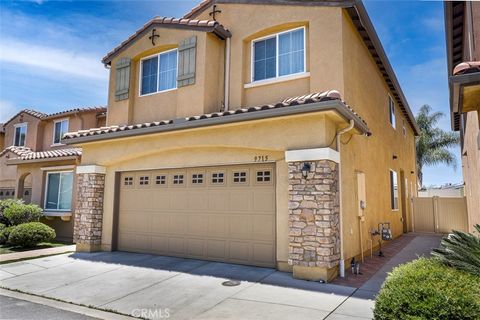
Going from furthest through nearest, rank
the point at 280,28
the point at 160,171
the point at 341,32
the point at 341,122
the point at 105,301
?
the point at 160,171, the point at 280,28, the point at 341,32, the point at 341,122, the point at 105,301

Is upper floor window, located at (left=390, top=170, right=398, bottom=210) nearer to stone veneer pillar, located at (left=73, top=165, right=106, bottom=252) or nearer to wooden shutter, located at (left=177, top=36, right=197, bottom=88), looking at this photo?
wooden shutter, located at (left=177, top=36, right=197, bottom=88)

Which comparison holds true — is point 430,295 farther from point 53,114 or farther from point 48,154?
point 53,114

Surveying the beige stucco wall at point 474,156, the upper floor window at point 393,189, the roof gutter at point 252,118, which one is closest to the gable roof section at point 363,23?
the roof gutter at point 252,118

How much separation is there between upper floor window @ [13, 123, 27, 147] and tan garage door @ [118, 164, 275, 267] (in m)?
12.8

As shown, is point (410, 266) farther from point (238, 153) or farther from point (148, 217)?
point (148, 217)

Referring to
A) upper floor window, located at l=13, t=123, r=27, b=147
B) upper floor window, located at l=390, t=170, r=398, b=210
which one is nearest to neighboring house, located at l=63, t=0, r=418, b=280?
upper floor window, located at l=390, t=170, r=398, b=210

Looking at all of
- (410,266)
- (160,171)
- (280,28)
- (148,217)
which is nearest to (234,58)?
(280,28)

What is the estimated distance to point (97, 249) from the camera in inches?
471

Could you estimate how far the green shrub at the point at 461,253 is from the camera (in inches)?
186

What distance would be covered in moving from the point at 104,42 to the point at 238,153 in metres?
8.21

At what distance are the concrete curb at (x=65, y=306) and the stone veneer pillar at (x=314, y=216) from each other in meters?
3.89

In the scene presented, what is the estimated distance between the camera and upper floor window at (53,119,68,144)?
1922cm

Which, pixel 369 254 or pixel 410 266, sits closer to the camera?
pixel 410 266

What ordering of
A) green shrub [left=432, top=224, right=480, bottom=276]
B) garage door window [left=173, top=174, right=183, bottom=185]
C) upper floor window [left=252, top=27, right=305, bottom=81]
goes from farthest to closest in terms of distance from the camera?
1. garage door window [left=173, top=174, right=183, bottom=185]
2. upper floor window [left=252, top=27, right=305, bottom=81]
3. green shrub [left=432, top=224, right=480, bottom=276]
